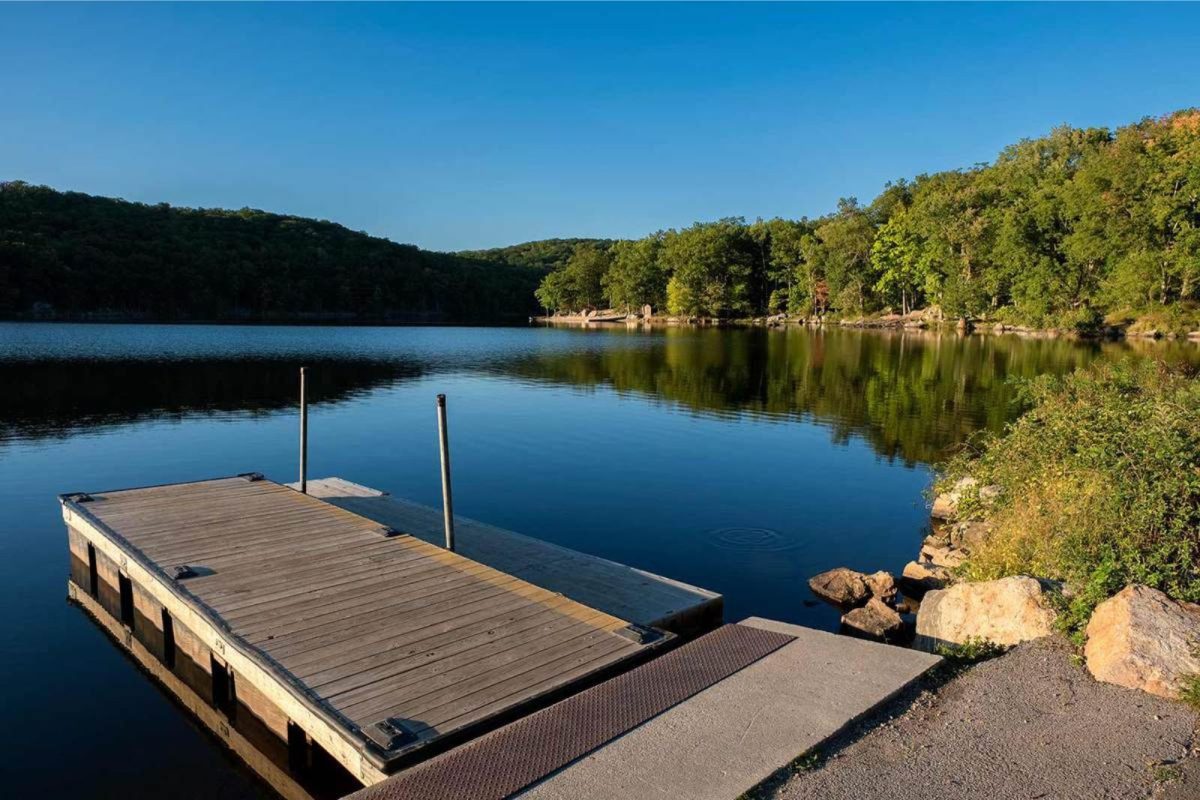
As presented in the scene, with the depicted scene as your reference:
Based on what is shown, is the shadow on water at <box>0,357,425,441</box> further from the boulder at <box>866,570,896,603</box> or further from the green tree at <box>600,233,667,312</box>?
the green tree at <box>600,233,667,312</box>

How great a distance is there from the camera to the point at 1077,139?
8438 centimetres

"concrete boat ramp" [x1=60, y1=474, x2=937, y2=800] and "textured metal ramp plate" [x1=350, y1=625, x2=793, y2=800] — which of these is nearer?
"textured metal ramp plate" [x1=350, y1=625, x2=793, y2=800]

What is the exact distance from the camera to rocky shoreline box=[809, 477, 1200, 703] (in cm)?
517

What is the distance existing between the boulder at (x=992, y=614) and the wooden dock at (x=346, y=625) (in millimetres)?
2834

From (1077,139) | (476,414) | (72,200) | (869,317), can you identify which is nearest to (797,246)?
(869,317)

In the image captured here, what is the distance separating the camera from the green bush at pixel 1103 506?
6250mm

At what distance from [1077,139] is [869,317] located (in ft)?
98.1

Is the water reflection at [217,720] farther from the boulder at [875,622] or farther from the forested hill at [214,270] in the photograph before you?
the forested hill at [214,270]

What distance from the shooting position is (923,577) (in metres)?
10.3

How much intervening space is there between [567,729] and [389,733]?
3.69ft

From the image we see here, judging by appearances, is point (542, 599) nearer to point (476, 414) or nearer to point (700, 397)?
point (476, 414)

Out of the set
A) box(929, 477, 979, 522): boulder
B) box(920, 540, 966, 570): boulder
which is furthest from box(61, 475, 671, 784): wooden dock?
box(929, 477, 979, 522): boulder

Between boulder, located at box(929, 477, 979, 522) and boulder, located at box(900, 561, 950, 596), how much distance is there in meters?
2.38

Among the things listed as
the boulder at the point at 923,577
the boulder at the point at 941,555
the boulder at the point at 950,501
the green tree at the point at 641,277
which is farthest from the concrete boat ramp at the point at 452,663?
the green tree at the point at 641,277
